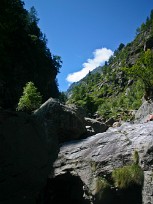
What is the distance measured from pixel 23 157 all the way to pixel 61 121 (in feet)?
10.3

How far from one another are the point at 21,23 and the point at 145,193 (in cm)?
6270

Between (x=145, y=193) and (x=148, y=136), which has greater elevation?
(x=148, y=136)

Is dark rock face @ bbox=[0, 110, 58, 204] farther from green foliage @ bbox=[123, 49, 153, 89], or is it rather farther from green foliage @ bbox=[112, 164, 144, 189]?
green foliage @ bbox=[123, 49, 153, 89]

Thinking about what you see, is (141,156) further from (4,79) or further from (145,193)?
(4,79)

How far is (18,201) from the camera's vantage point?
12.1 metres

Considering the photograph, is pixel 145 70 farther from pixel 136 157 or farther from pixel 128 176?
pixel 128 176

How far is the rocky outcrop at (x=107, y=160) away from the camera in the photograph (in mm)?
11289

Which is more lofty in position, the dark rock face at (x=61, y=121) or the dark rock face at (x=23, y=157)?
the dark rock face at (x=61, y=121)

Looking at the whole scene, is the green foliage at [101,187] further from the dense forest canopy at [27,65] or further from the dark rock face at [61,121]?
the dense forest canopy at [27,65]

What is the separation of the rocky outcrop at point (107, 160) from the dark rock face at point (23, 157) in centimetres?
65

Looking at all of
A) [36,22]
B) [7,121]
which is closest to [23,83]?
[36,22]

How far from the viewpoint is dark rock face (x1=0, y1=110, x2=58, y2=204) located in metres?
12.4

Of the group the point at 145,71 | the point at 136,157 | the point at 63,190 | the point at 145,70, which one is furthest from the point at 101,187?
the point at 145,70

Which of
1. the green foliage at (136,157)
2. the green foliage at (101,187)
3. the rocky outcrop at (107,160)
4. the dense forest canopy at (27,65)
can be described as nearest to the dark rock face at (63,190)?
the rocky outcrop at (107,160)
